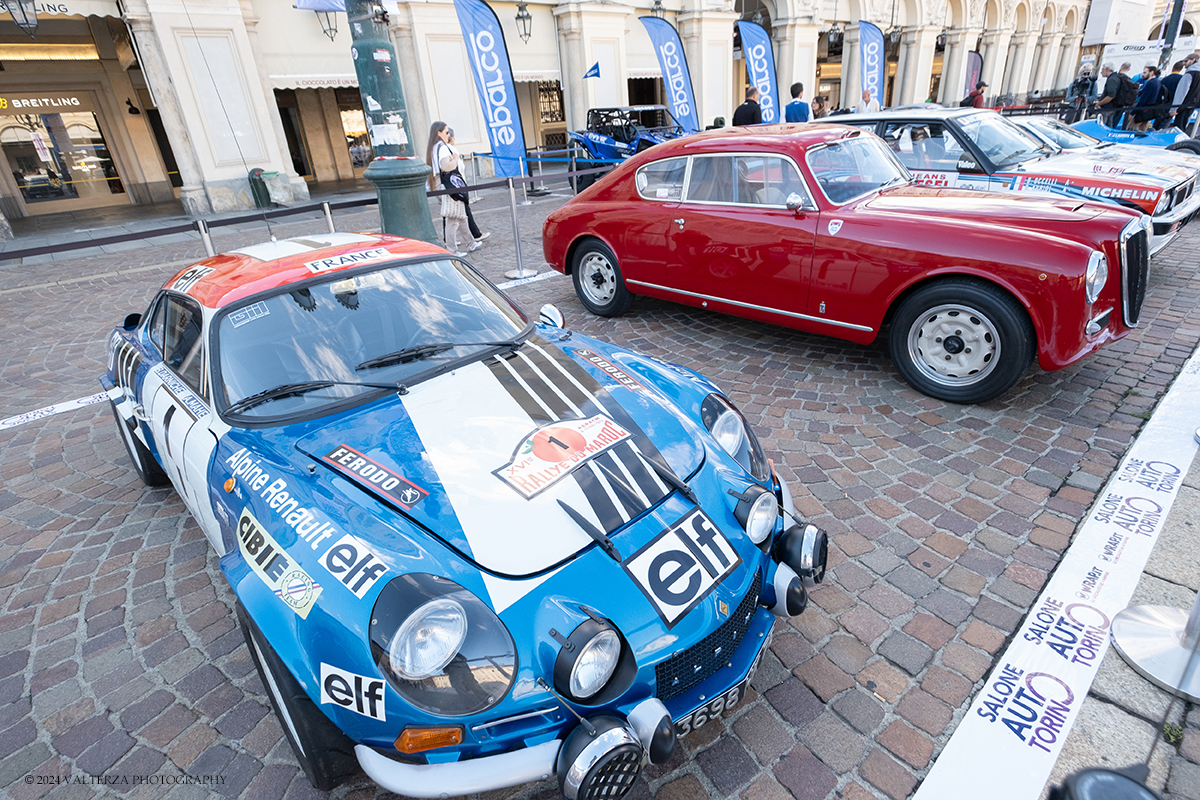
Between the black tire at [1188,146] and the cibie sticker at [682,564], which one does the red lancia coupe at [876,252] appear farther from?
the black tire at [1188,146]

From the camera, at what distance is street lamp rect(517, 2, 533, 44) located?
17.0 metres

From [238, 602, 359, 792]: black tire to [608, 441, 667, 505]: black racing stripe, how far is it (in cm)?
118

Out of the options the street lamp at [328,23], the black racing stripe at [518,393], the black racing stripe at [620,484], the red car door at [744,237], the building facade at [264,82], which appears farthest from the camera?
the street lamp at [328,23]

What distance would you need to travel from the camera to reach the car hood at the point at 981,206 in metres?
3.99

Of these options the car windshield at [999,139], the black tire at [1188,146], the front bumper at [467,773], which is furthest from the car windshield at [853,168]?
the black tire at [1188,146]

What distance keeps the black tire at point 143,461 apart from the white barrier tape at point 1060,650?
13.8 ft

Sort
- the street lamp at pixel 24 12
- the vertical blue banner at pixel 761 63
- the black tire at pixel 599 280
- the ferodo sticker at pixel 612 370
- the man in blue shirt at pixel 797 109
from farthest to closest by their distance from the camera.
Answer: the vertical blue banner at pixel 761 63 < the man in blue shirt at pixel 797 109 < the street lamp at pixel 24 12 < the black tire at pixel 599 280 < the ferodo sticker at pixel 612 370

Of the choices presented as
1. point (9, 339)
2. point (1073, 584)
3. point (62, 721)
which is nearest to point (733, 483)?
point (1073, 584)

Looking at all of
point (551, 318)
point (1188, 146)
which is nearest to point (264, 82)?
point (551, 318)

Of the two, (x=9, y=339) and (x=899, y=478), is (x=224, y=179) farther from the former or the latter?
(x=899, y=478)

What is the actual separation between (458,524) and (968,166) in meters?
6.50

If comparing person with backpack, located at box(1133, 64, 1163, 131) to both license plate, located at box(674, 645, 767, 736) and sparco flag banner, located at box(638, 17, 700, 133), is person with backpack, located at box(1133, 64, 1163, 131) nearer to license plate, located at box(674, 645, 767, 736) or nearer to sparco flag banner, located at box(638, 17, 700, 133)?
sparco flag banner, located at box(638, 17, 700, 133)

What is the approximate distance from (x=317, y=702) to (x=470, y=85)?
17975mm

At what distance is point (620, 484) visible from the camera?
207cm
